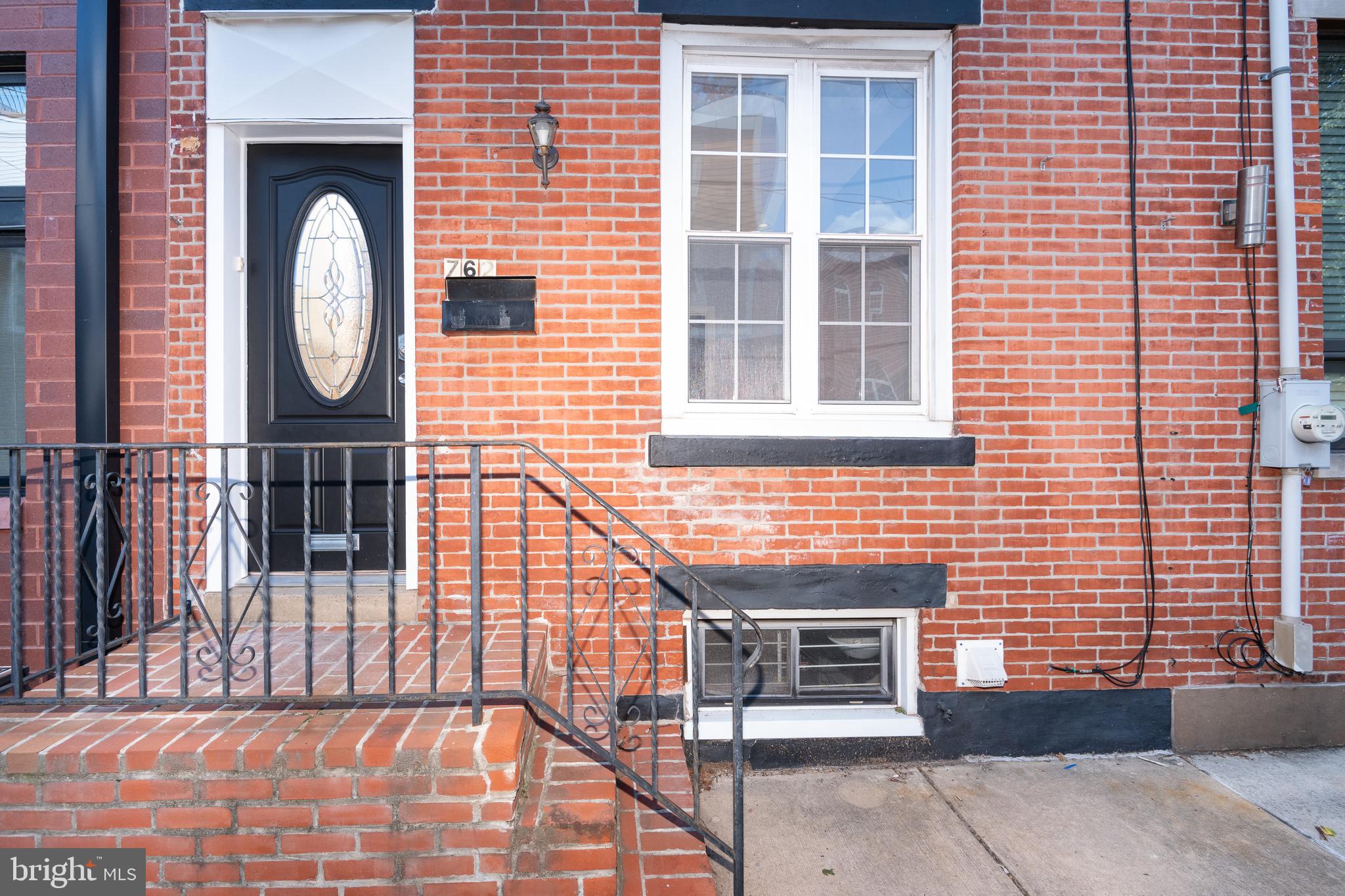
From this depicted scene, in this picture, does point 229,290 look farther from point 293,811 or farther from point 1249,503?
point 1249,503

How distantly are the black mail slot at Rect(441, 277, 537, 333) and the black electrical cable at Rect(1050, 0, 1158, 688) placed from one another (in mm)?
3077

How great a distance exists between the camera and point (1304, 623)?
352 cm

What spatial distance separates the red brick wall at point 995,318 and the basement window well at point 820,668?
0.23m

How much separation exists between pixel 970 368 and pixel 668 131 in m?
1.96

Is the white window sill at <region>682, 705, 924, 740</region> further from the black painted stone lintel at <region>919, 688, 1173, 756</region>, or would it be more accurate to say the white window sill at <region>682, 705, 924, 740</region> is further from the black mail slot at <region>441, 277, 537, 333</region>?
the black mail slot at <region>441, 277, 537, 333</region>

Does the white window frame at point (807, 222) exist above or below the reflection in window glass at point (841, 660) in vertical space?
above

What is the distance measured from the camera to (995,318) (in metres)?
3.50

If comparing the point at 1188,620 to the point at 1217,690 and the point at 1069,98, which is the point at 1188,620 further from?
the point at 1069,98

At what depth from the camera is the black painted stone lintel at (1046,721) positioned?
3.46 m

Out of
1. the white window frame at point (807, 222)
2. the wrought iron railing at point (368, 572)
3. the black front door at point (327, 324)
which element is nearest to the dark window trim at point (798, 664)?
the wrought iron railing at point (368, 572)

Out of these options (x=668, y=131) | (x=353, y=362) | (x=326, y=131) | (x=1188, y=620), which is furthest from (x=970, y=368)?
(x=326, y=131)

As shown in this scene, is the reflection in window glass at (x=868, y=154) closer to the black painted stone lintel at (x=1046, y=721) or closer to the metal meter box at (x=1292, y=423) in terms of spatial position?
the metal meter box at (x=1292, y=423)

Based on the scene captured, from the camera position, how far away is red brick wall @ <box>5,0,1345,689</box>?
11.1 feet

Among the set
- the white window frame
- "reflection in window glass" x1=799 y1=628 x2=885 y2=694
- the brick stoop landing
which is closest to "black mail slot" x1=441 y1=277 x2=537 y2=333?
the white window frame
